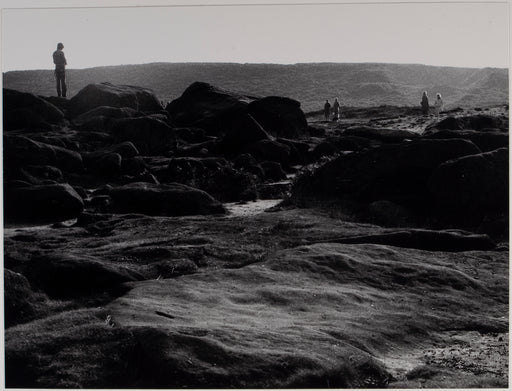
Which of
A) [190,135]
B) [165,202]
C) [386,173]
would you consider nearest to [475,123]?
[386,173]

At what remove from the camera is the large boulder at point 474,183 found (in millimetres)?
21844

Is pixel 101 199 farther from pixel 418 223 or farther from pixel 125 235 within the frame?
pixel 418 223

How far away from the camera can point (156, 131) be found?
33.9 meters

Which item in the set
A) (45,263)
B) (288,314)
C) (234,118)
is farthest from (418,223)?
(234,118)

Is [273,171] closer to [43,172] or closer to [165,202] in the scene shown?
[165,202]

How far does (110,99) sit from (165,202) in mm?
17096

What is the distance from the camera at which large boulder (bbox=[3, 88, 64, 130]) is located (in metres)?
33.5

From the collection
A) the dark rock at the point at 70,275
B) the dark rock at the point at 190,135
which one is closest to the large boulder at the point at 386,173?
the dark rock at the point at 70,275

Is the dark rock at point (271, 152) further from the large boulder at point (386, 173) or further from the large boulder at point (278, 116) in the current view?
the large boulder at point (386, 173)

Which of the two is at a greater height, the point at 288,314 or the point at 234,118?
the point at 234,118

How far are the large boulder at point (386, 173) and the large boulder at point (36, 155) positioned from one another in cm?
862

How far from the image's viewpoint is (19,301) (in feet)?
40.5

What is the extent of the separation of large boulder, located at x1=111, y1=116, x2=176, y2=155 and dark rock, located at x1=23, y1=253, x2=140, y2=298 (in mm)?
19553

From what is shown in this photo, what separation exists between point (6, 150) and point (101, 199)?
4.95m
